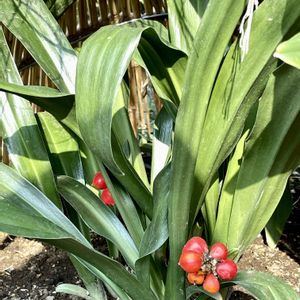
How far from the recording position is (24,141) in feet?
3.05

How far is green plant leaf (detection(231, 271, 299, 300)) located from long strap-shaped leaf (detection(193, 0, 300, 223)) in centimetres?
14

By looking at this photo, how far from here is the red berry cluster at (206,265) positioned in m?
0.68

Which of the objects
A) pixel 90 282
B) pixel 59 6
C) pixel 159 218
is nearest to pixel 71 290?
pixel 90 282

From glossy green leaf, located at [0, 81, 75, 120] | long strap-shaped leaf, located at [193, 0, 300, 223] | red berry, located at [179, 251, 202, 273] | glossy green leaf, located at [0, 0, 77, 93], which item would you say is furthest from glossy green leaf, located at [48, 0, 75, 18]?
red berry, located at [179, 251, 202, 273]

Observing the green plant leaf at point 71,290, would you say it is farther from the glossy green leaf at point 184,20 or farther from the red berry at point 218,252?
the glossy green leaf at point 184,20

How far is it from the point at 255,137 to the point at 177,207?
155mm

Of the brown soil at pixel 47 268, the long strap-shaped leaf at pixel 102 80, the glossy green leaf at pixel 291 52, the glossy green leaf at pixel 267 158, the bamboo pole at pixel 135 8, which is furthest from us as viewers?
the bamboo pole at pixel 135 8

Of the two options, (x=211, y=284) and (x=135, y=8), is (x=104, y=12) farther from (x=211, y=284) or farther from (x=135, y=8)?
(x=211, y=284)

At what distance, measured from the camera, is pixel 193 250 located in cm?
68

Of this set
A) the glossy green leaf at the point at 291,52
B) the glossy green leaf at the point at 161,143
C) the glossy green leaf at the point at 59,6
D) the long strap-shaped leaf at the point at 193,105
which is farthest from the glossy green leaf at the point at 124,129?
the glossy green leaf at the point at 291,52

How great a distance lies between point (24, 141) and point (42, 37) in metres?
0.20

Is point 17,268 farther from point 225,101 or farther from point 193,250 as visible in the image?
point 225,101

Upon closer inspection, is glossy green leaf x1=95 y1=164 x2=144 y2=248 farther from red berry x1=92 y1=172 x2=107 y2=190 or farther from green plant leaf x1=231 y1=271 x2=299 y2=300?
green plant leaf x1=231 y1=271 x2=299 y2=300

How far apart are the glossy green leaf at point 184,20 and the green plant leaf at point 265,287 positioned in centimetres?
42
